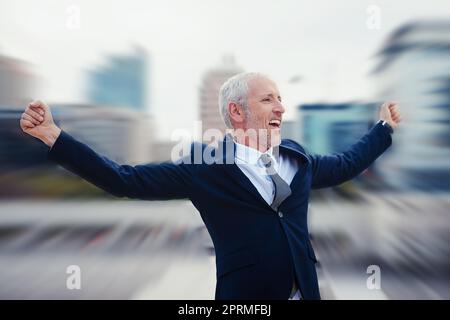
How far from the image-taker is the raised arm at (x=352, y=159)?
1636 mm

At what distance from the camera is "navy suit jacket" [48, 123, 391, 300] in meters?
1.43

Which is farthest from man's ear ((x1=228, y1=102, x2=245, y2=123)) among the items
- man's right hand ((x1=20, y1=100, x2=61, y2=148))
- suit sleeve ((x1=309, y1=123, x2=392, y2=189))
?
man's right hand ((x1=20, y1=100, x2=61, y2=148))

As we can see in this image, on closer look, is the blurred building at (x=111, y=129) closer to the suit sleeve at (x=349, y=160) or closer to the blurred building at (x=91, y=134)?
the blurred building at (x=91, y=134)

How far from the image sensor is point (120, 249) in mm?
2111

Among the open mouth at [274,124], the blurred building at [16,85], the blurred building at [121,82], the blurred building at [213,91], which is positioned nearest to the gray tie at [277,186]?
the open mouth at [274,124]

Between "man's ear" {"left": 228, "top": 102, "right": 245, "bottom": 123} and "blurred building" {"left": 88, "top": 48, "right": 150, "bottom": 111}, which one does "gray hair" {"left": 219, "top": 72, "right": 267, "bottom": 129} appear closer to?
"man's ear" {"left": 228, "top": 102, "right": 245, "bottom": 123}

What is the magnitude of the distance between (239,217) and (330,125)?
79 centimetres

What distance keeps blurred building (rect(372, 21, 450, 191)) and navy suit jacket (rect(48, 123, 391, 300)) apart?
78 cm

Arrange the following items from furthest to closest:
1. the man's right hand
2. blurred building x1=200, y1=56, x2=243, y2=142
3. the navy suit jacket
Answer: blurred building x1=200, y1=56, x2=243, y2=142 → the navy suit jacket → the man's right hand

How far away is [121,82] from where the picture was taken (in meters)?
2.07

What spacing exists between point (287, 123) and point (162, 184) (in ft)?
2.46

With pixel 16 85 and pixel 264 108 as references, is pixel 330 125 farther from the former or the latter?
pixel 16 85
